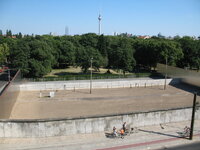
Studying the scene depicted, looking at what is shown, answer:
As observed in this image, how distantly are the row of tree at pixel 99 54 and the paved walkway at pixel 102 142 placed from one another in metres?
24.4

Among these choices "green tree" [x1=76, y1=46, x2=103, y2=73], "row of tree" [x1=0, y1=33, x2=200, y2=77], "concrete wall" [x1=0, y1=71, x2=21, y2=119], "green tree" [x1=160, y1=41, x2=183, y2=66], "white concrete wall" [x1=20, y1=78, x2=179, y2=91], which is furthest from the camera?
"green tree" [x1=160, y1=41, x2=183, y2=66]

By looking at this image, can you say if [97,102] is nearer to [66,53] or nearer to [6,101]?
[6,101]

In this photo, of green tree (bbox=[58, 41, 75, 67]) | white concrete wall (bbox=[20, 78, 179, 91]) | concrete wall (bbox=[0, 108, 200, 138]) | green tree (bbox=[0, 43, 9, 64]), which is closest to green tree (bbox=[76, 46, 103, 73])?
green tree (bbox=[58, 41, 75, 67])

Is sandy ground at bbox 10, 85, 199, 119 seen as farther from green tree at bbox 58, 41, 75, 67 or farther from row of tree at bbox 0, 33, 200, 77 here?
green tree at bbox 58, 41, 75, 67

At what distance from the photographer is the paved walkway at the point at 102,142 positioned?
48.1 feet

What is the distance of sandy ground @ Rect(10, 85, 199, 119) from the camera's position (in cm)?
2397

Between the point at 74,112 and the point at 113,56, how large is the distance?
26.0 m

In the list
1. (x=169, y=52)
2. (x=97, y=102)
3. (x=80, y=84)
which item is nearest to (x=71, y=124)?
(x=97, y=102)

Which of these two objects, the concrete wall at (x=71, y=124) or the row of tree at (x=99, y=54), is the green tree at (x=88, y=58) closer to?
the row of tree at (x=99, y=54)

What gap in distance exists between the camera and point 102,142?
15477 millimetres

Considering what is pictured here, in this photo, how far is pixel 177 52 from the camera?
48.2 metres

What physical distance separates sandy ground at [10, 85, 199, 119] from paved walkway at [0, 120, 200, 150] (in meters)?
6.09

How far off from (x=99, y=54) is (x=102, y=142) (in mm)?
31987

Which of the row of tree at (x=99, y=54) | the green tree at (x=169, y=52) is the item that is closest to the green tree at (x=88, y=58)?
the row of tree at (x=99, y=54)
